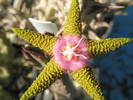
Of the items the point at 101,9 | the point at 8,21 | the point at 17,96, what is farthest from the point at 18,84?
the point at 101,9

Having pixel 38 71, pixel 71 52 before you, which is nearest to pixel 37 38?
pixel 71 52

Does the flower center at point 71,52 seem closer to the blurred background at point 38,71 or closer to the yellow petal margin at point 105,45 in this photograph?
the yellow petal margin at point 105,45

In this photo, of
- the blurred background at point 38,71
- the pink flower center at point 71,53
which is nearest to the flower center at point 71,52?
the pink flower center at point 71,53

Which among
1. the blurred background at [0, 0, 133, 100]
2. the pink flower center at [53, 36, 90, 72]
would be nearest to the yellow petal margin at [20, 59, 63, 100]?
the pink flower center at [53, 36, 90, 72]

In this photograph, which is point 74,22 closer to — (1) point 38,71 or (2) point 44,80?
(2) point 44,80

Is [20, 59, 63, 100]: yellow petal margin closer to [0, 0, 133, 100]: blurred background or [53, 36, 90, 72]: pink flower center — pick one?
[53, 36, 90, 72]: pink flower center

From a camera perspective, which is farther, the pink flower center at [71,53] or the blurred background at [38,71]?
the blurred background at [38,71]

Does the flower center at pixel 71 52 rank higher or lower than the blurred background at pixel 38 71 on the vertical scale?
higher
